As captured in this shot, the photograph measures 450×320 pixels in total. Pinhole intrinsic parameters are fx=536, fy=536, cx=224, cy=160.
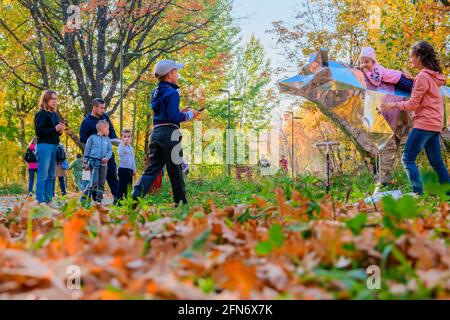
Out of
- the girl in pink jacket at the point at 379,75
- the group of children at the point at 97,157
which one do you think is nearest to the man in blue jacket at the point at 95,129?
the group of children at the point at 97,157

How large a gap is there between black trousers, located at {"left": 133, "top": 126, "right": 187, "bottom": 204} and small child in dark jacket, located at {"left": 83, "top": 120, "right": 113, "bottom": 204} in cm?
226

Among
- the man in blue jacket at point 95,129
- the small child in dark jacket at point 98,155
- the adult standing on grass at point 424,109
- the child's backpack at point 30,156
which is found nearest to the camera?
the adult standing on grass at point 424,109

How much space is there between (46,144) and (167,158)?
252 centimetres

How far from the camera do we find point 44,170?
309 inches

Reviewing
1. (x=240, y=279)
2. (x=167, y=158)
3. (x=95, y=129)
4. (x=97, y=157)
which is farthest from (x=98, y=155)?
(x=240, y=279)

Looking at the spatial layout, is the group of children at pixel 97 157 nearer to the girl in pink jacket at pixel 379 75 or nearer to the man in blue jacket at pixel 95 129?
the man in blue jacket at pixel 95 129

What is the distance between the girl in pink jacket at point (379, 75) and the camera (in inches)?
306

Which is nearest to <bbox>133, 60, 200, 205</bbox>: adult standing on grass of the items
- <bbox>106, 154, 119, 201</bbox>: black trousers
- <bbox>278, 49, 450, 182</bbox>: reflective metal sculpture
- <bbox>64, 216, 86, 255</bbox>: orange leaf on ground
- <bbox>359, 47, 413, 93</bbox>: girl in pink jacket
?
<bbox>278, 49, 450, 182</bbox>: reflective metal sculpture

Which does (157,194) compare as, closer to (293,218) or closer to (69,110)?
(293,218)

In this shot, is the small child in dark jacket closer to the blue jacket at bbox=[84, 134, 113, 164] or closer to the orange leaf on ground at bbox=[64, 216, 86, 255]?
the blue jacket at bbox=[84, 134, 113, 164]

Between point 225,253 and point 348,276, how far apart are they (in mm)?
385

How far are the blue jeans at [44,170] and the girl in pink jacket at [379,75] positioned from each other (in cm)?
476

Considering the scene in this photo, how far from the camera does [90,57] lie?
18.4 metres
